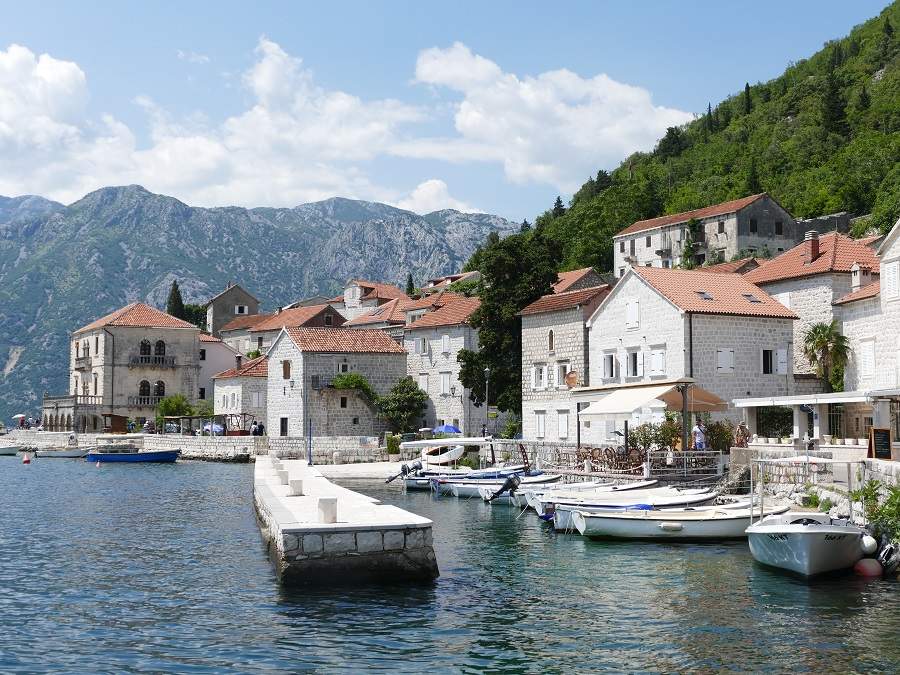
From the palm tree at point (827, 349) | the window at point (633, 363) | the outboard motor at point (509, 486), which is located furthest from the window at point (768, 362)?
the outboard motor at point (509, 486)

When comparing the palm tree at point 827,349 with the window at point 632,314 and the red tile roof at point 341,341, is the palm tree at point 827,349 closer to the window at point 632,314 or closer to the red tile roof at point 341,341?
the window at point 632,314

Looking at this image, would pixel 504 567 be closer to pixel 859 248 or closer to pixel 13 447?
pixel 859 248

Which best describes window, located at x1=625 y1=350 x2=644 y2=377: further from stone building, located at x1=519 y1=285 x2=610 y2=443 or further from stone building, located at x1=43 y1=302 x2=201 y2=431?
stone building, located at x1=43 y1=302 x2=201 y2=431

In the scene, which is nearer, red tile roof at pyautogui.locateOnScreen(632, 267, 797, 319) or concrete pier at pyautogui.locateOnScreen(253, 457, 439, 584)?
concrete pier at pyautogui.locateOnScreen(253, 457, 439, 584)

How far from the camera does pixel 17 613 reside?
59.9 ft

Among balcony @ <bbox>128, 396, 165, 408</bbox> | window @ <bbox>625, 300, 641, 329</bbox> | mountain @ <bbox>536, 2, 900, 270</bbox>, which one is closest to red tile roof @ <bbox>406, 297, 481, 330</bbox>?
window @ <bbox>625, 300, 641, 329</bbox>

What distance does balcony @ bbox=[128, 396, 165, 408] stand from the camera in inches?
3661

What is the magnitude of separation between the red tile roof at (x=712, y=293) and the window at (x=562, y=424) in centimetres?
969

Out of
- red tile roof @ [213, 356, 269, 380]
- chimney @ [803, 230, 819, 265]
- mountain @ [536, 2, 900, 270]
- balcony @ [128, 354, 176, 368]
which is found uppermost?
mountain @ [536, 2, 900, 270]

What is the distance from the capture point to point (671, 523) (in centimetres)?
2672

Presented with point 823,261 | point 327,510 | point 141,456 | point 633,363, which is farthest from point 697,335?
point 141,456

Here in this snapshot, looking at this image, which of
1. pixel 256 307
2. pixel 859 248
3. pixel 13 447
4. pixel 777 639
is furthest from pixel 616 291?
pixel 256 307

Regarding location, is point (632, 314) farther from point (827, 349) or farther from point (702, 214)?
point (702, 214)

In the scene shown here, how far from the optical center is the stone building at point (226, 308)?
4828 inches
